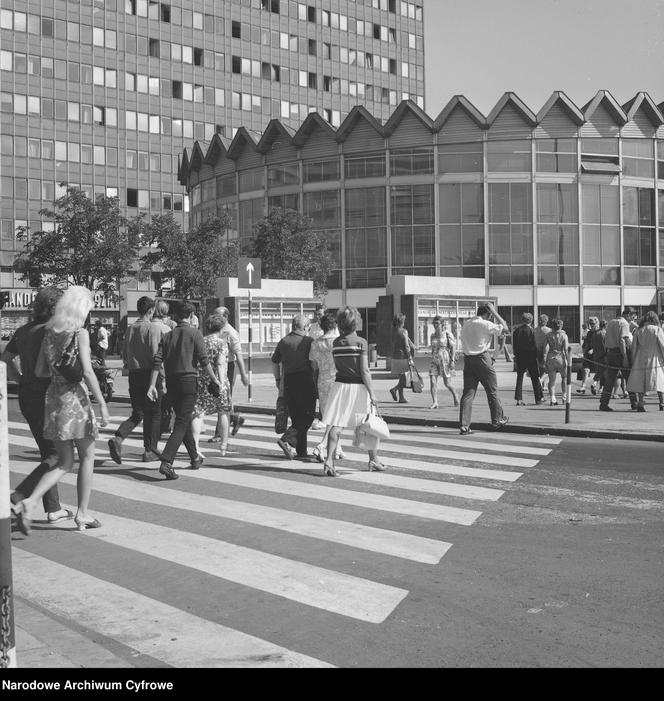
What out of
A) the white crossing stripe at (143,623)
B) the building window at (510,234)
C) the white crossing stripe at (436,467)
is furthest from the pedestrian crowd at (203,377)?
the building window at (510,234)

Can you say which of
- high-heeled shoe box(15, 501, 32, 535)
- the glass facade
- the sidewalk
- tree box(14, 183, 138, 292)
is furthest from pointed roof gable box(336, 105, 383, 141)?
high-heeled shoe box(15, 501, 32, 535)

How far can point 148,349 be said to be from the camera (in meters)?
11.4

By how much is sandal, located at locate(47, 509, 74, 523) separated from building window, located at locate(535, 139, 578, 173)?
48918 mm

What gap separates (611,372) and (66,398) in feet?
42.7

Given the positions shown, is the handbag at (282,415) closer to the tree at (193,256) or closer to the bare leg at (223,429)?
the bare leg at (223,429)

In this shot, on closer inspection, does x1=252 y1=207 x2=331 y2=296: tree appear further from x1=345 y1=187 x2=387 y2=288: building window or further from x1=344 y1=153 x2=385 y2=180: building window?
x1=344 y1=153 x2=385 y2=180: building window

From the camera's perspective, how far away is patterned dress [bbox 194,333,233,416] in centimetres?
1096

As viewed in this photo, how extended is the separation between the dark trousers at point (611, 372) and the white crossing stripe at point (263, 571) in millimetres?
11778

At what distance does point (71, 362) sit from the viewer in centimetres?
724

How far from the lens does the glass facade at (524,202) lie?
5369 centimetres

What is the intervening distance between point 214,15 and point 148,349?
73831 mm

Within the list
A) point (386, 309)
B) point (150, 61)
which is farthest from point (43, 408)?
point (150, 61)

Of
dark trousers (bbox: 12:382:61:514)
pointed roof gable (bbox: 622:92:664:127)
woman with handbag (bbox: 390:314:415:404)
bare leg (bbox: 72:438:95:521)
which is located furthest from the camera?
pointed roof gable (bbox: 622:92:664:127)

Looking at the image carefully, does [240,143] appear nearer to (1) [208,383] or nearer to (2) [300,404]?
(2) [300,404]
